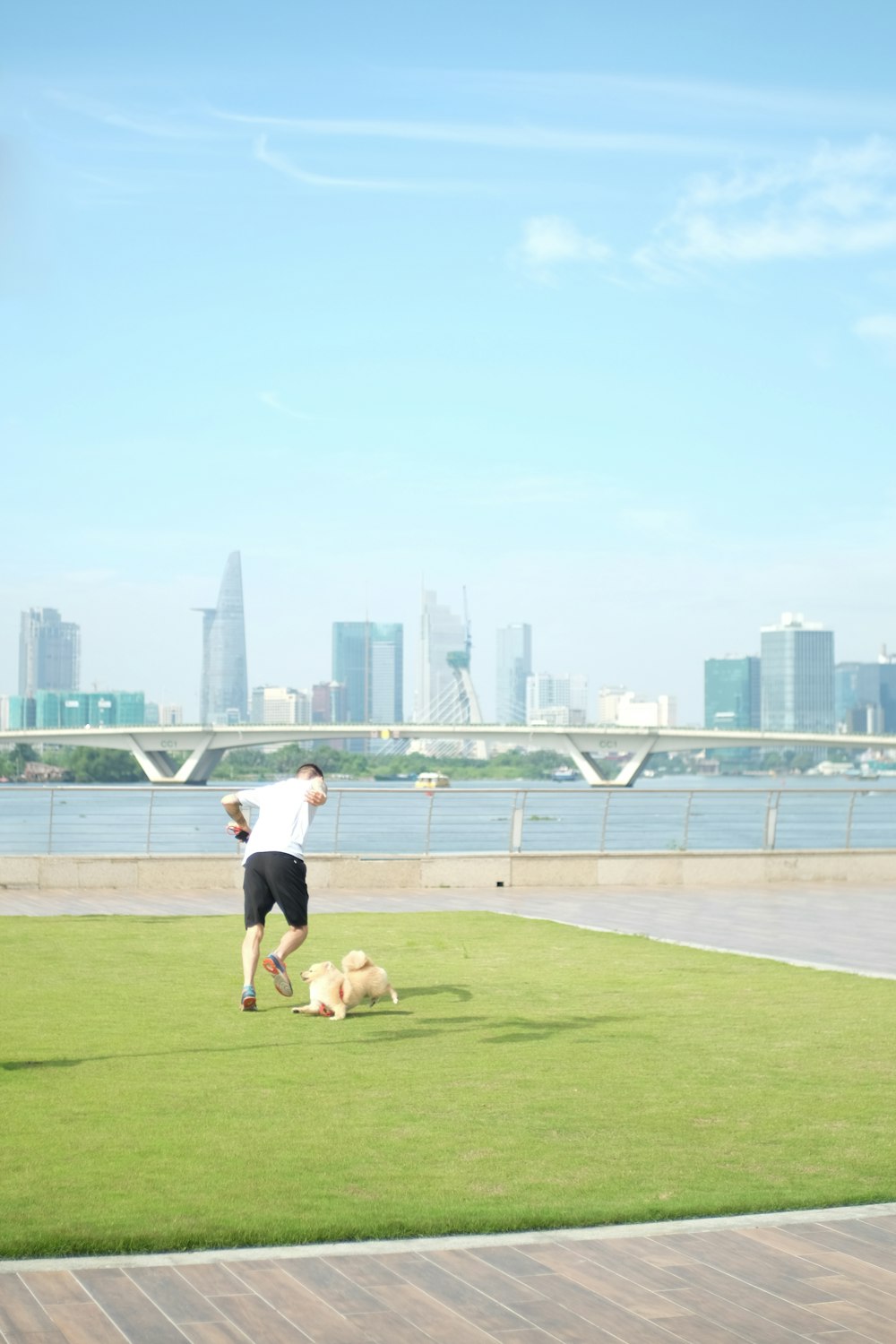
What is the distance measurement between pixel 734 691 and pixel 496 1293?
7196 inches

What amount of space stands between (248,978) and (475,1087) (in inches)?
107

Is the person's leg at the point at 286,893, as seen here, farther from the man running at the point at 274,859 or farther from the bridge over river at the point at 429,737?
the bridge over river at the point at 429,737

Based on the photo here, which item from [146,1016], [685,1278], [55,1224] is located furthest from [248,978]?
[685,1278]

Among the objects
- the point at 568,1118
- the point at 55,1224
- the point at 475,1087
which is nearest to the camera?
the point at 55,1224

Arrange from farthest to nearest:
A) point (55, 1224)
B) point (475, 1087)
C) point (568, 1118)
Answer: point (475, 1087) → point (568, 1118) → point (55, 1224)

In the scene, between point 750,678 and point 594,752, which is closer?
point 594,752

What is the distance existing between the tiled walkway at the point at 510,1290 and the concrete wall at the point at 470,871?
14048 millimetres

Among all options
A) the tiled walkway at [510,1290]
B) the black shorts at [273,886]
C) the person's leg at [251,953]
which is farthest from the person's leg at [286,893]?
the tiled walkway at [510,1290]

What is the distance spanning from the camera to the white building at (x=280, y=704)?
14000 centimetres

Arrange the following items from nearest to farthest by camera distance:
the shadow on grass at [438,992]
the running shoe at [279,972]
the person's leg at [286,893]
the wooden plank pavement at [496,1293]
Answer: the wooden plank pavement at [496,1293] → the running shoe at [279,972] → the person's leg at [286,893] → the shadow on grass at [438,992]

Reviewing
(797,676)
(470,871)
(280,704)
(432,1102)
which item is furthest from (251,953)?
(797,676)

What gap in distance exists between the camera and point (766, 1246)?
15.6 feet

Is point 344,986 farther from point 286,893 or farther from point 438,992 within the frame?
point 438,992

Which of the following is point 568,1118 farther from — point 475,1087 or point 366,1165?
point 366,1165
